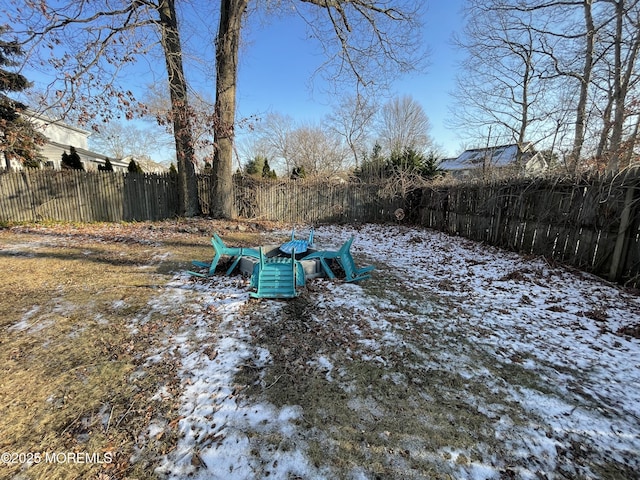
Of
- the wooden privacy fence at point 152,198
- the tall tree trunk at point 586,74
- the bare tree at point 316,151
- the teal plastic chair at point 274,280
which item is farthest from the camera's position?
the bare tree at point 316,151

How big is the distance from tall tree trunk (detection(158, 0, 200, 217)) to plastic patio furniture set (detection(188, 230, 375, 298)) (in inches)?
183

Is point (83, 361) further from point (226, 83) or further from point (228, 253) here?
point (226, 83)

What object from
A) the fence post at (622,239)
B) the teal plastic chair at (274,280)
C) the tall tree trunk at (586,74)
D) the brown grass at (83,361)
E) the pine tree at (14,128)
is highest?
the tall tree trunk at (586,74)

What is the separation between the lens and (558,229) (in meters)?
5.70

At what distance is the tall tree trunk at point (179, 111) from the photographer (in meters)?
7.71

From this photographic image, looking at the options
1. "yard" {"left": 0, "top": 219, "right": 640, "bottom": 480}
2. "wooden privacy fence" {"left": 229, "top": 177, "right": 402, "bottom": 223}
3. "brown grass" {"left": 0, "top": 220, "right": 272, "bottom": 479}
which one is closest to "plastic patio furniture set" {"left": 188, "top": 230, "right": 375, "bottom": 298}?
"yard" {"left": 0, "top": 219, "right": 640, "bottom": 480}

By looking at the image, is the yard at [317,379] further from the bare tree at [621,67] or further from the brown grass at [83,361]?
the bare tree at [621,67]

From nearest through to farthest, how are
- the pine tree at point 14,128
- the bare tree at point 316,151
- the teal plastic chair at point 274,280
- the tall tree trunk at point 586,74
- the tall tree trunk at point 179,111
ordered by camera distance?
the teal plastic chair at point 274,280 < the pine tree at point 14,128 < the tall tree trunk at point 179,111 < the tall tree trunk at point 586,74 < the bare tree at point 316,151

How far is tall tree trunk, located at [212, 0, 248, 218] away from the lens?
31.1ft

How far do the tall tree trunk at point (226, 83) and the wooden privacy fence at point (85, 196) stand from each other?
2.52 m

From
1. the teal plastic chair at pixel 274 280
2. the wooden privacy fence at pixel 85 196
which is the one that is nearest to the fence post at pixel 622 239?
the teal plastic chair at pixel 274 280

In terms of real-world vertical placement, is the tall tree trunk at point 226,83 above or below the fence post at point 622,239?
above

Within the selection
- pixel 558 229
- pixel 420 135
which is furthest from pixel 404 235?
pixel 420 135

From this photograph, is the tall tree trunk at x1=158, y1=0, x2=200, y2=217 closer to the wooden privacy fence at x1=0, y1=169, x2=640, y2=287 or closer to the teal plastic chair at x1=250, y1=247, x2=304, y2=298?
the wooden privacy fence at x1=0, y1=169, x2=640, y2=287
